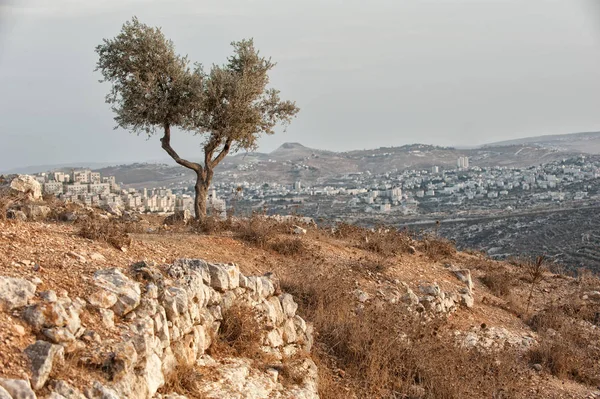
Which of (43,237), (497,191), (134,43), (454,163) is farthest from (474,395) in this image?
(454,163)

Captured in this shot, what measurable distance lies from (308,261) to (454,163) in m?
115

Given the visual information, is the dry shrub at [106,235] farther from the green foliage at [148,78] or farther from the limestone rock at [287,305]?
the green foliage at [148,78]

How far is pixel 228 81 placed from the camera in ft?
50.2

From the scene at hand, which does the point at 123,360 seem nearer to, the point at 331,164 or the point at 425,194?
the point at 425,194

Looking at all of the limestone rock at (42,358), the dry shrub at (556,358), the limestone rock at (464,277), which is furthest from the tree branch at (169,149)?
the limestone rock at (42,358)

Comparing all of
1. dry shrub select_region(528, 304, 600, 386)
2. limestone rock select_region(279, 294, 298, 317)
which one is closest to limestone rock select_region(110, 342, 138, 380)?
limestone rock select_region(279, 294, 298, 317)

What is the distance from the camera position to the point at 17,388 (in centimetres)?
376

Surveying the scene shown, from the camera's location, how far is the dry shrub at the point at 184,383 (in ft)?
16.6

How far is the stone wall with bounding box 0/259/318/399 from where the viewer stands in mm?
4375

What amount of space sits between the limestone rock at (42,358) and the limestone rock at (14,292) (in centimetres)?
61

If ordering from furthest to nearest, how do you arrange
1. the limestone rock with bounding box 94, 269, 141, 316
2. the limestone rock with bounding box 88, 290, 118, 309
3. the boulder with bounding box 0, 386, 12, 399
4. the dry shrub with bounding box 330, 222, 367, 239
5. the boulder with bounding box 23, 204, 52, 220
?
the dry shrub with bounding box 330, 222, 367, 239 < the boulder with bounding box 23, 204, 52, 220 < the limestone rock with bounding box 94, 269, 141, 316 < the limestone rock with bounding box 88, 290, 118, 309 < the boulder with bounding box 0, 386, 12, 399

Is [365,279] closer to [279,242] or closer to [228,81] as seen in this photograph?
[279,242]

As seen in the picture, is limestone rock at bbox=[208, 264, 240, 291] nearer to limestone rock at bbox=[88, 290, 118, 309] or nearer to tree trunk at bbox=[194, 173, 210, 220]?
limestone rock at bbox=[88, 290, 118, 309]

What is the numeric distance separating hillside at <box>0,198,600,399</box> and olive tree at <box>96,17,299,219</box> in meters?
3.59
